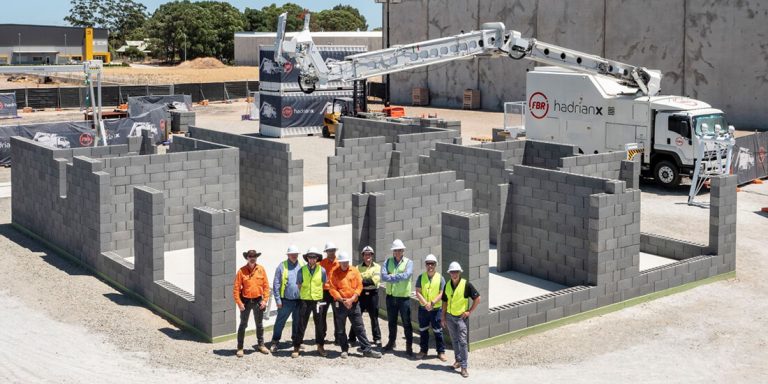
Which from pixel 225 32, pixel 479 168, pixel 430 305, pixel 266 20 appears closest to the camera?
pixel 430 305

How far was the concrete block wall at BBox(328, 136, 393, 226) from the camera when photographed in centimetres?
2538

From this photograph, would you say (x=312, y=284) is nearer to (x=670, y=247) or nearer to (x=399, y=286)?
(x=399, y=286)

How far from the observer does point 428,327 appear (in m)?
14.9

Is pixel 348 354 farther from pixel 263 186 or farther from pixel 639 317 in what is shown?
pixel 263 186

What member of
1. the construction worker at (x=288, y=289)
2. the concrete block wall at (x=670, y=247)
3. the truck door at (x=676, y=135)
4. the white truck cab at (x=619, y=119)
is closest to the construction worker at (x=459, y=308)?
the construction worker at (x=288, y=289)

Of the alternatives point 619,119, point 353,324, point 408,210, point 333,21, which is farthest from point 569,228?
point 333,21

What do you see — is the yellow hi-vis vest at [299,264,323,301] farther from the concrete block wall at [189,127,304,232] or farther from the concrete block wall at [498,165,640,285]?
the concrete block wall at [189,127,304,232]

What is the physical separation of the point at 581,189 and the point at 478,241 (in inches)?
157

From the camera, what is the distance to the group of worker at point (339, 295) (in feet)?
48.1

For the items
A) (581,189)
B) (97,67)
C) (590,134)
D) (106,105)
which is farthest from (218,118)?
(581,189)

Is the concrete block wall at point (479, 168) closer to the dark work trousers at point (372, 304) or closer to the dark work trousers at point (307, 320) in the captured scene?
the dark work trousers at point (372, 304)

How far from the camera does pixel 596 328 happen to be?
1694 centimetres

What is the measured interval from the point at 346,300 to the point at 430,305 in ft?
4.31

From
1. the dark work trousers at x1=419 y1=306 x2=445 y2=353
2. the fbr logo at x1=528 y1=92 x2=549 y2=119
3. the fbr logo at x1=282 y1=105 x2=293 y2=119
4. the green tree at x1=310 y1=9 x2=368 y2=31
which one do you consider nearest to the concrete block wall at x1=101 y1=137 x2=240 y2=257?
the dark work trousers at x1=419 y1=306 x2=445 y2=353
